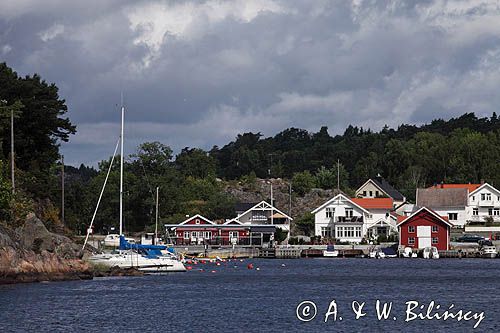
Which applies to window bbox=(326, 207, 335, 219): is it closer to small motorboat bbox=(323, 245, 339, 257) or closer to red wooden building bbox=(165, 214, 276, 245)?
red wooden building bbox=(165, 214, 276, 245)

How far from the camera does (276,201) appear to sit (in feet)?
561

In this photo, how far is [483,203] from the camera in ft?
472

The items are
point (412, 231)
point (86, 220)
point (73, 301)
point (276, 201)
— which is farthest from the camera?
point (276, 201)

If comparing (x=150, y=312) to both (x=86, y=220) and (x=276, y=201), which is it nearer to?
(x=86, y=220)

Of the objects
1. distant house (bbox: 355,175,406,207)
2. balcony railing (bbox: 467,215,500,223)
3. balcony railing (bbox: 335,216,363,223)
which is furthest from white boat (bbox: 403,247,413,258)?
distant house (bbox: 355,175,406,207)

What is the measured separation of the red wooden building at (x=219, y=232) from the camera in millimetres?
126750

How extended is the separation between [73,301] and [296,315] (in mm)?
15081

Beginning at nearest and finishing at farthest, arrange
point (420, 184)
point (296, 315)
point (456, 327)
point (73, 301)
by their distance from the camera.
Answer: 1. point (456, 327)
2. point (296, 315)
3. point (73, 301)
4. point (420, 184)

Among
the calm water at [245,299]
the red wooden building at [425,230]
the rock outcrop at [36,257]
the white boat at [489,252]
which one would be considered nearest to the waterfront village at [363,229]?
the red wooden building at [425,230]

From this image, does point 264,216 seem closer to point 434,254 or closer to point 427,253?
point 427,253

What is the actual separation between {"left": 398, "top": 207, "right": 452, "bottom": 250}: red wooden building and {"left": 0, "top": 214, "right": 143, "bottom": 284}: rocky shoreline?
47.4m

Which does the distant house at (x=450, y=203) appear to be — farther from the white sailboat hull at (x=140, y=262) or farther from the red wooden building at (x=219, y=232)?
the white sailboat hull at (x=140, y=262)

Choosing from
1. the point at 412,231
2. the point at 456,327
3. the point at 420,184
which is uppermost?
the point at 420,184

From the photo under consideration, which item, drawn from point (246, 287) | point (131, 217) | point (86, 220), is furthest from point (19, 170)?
point (131, 217)
